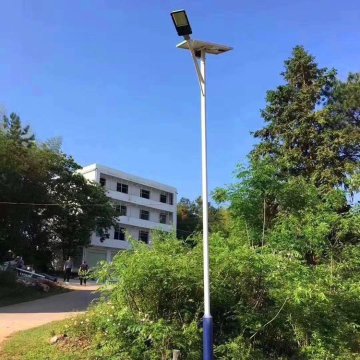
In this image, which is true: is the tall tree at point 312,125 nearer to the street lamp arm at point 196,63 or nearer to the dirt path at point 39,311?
the dirt path at point 39,311

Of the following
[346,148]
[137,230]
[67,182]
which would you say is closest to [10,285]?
[67,182]

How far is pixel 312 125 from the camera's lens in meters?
21.8

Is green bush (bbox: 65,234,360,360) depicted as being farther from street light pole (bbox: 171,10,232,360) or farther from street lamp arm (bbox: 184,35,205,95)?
street lamp arm (bbox: 184,35,205,95)

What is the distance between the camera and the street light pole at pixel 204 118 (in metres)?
6.93

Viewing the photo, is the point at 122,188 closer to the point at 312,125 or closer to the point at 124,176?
the point at 124,176

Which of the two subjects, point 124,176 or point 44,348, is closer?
point 44,348

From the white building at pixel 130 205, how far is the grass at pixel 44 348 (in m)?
41.4

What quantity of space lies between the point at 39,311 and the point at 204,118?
11231 millimetres

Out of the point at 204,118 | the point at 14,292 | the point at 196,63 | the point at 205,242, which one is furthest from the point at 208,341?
the point at 14,292

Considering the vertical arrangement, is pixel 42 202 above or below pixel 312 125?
below

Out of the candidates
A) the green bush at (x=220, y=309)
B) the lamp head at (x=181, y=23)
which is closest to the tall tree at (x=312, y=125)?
the green bush at (x=220, y=309)

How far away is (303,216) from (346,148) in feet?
34.7

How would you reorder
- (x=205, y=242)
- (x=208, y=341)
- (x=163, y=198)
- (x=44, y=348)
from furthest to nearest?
(x=163, y=198)
(x=44, y=348)
(x=205, y=242)
(x=208, y=341)

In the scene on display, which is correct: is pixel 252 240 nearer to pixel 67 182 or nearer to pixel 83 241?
pixel 67 182
